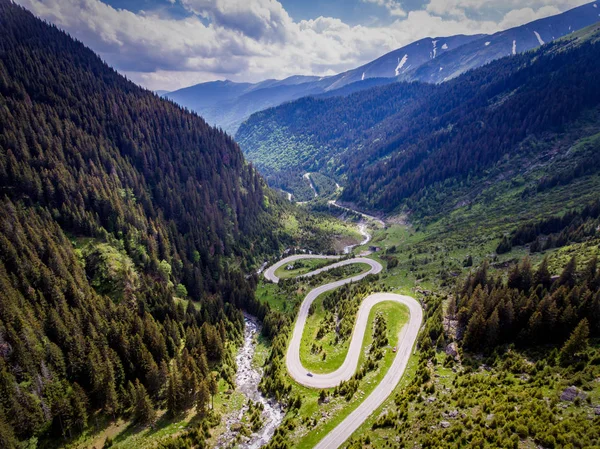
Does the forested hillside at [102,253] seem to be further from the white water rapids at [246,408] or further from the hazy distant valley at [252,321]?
the white water rapids at [246,408]

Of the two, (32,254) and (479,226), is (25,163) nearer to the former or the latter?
(32,254)

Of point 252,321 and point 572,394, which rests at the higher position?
point 572,394

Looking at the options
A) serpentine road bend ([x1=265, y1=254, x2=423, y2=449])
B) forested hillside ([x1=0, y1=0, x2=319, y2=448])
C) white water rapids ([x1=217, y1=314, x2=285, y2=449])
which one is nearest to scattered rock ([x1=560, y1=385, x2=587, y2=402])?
serpentine road bend ([x1=265, y1=254, x2=423, y2=449])

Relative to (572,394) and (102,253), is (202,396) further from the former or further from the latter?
(572,394)

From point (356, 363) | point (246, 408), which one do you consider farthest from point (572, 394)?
point (246, 408)

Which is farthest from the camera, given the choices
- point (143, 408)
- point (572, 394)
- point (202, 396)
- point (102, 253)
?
point (102, 253)

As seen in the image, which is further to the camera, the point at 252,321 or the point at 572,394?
the point at 252,321

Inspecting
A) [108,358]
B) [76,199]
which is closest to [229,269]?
[76,199]
